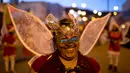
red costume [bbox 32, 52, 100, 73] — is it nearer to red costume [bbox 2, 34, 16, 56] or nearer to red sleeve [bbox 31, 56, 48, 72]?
red sleeve [bbox 31, 56, 48, 72]

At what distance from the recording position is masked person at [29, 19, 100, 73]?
2.16 meters

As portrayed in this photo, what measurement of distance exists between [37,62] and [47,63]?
0.33 ft

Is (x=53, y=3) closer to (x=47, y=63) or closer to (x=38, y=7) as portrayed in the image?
(x=38, y=7)

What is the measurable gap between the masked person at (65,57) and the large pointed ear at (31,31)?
0.55m

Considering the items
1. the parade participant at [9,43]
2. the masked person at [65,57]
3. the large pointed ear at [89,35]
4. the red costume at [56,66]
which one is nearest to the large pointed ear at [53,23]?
the masked person at [65,57]

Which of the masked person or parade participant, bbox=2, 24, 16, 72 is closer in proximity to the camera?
the masked person

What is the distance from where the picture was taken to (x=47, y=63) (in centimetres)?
220

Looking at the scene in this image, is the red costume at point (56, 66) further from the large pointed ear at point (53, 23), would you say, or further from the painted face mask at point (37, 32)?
the painted face mask at point (37, 32)

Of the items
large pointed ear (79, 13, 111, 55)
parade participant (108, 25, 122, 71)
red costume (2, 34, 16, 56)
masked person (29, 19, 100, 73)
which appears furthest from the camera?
parade participant (108, 25, 122, 71)

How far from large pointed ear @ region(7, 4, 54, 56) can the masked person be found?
546 millimetres

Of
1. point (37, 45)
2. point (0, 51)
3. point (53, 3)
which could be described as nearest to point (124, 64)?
point (0, 51)

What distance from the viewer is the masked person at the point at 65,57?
2.16 m

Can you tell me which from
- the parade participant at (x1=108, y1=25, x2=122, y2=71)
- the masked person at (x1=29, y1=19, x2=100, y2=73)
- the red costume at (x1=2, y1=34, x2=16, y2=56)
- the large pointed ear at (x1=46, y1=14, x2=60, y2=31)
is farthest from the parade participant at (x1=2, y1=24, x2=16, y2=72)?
the masked person at (x1=29, y1=19, x2=100, y2=73)

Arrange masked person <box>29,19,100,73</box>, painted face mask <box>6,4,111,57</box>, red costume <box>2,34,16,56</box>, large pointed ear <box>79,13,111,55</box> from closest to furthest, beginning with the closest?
1. masked person <box>29,19,100,73</box>
2. painted face mask <box>6,4,111,57</box>
3. large pointed ear <box>79,13,111,55</box>
4. red costume <box>2,34,16,56</box>
